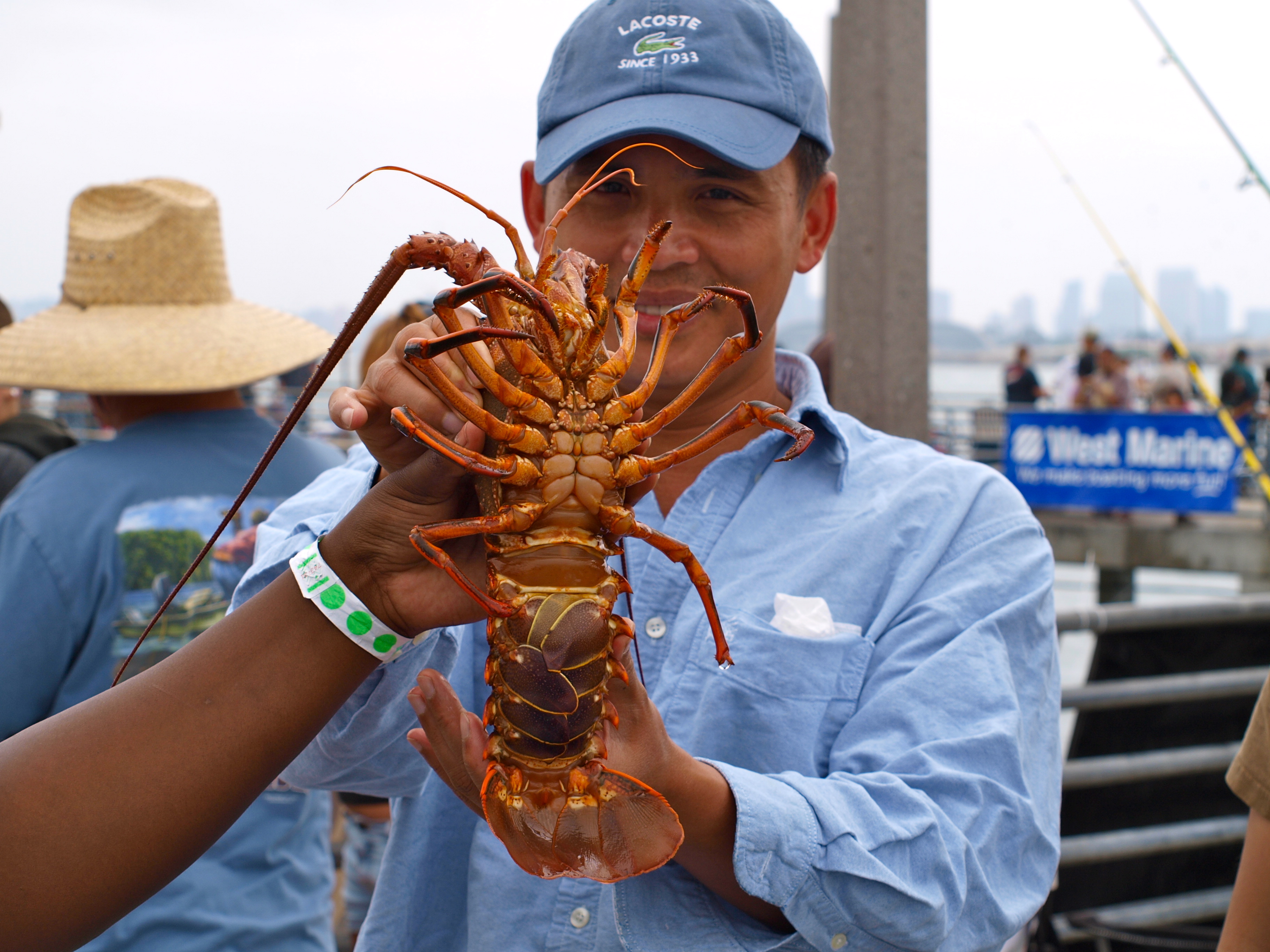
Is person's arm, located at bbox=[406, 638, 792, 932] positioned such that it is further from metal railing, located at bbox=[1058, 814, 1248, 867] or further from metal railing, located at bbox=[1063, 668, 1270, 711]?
metal railing, located at bbox=[1058, 814, 1248, 867]

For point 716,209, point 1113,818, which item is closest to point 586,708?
point 716,209

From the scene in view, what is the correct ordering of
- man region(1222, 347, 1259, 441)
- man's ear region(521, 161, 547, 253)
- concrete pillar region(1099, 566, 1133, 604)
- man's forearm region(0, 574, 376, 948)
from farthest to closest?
man region(1222, 347, 1259, 441)
concrete pillar region(1099, 566, 1133, 604)
man's ear region(521, 161, 547, 253)
man's forearm region(0, 574, 376, 948)

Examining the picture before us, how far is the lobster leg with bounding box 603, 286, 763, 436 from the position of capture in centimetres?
172

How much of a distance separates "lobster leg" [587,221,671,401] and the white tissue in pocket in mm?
580

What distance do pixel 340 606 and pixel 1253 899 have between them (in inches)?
→ 69.8

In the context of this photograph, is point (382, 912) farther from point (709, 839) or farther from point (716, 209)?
point (716, 209)

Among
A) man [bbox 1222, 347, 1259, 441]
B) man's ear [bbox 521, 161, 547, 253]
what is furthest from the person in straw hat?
man [bbox 1222, 347, 1259, 441]

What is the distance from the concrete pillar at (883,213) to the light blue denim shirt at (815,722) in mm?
A: 2648

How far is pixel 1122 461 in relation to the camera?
12.3 m

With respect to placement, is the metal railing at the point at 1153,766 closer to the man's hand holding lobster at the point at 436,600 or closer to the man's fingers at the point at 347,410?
the man's hand holding lobster at the point at 436,600

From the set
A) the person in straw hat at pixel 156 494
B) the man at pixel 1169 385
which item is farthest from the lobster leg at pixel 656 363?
the man at pixel 1169 385

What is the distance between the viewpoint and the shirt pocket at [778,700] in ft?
6.17

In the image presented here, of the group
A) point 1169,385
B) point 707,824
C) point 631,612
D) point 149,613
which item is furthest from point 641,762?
point 1169,385

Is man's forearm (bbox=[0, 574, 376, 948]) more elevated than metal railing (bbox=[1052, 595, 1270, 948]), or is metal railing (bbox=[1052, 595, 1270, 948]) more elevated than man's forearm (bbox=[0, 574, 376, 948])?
man's forearm (bbox=[0, 574, 376, 948])
